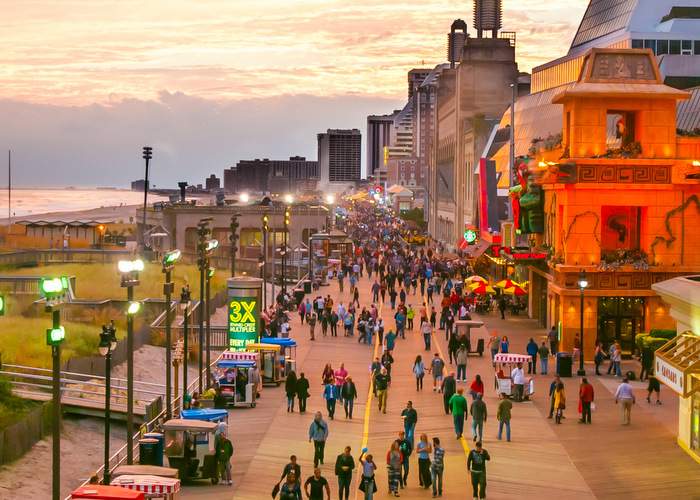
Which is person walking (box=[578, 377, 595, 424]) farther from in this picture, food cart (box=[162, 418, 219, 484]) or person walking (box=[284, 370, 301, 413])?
food cart (box=[162, 418, 219, 484])

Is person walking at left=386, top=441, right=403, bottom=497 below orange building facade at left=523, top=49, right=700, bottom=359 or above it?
below

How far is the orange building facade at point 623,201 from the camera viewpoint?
42875mm

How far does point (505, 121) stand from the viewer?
93375mm

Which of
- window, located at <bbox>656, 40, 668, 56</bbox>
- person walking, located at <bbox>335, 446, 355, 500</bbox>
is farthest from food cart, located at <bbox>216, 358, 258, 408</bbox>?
window, located at <bbox>656, 40, 668, 56</bbox>

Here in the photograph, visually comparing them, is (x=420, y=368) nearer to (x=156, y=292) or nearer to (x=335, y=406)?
(x=335, y=406)

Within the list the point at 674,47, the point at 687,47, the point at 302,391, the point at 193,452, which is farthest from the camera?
the point at 687,47

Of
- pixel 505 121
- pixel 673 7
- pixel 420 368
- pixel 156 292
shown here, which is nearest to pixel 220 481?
pixel 420 368

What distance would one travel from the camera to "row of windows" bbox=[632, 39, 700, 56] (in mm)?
78125

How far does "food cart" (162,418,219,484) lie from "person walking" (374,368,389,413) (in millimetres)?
8117

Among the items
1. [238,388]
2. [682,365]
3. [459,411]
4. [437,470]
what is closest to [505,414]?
[459,411]

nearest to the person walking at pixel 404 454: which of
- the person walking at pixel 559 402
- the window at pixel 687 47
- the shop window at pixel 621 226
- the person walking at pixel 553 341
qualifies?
the person walking at pixel 559 402

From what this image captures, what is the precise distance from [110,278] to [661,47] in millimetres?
39137

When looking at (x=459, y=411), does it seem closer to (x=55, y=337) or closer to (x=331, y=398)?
(x=331, y=398)

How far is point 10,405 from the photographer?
31375 millimetres
